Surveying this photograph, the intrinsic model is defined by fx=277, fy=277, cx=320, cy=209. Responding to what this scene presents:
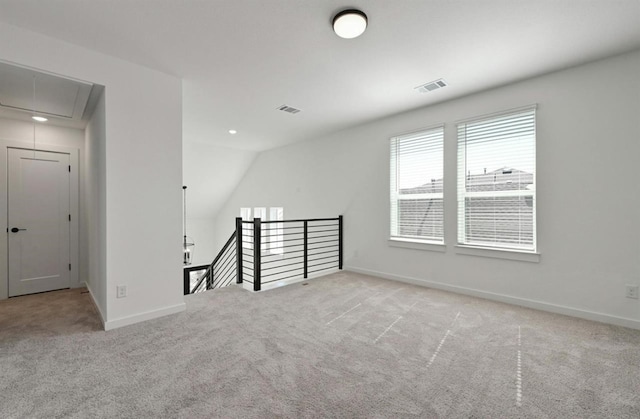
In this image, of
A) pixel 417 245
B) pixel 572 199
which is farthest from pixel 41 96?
pixel 572 199

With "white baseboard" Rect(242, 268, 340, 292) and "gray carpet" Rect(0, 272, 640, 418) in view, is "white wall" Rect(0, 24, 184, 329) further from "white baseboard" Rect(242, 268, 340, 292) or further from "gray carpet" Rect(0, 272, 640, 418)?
"white baseboard" Rect(242, 268, 340, 292)

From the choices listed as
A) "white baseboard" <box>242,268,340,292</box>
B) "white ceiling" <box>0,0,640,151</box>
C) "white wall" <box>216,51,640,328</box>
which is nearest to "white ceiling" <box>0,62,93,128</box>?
"white ceiling" <box>0,0,640,151</box>

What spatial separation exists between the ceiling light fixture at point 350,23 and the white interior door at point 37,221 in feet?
14.4

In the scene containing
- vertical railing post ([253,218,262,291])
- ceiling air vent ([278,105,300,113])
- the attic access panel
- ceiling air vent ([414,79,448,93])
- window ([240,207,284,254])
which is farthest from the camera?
window ([240,207,284,254])

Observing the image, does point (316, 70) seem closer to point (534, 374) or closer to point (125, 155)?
point (125, 155)

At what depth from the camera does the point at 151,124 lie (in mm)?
2941

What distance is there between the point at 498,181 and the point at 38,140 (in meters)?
6.27

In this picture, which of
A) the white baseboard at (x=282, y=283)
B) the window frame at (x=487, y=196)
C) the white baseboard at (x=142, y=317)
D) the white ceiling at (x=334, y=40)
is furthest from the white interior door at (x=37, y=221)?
the window frame at (x=487, y=196)

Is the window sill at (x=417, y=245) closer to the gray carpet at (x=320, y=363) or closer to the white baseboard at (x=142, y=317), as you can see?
the gray carpet at (x=320, y=363)

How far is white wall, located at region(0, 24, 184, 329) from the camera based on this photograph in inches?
105

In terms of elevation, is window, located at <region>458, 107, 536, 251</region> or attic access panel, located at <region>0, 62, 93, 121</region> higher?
attic access panel, located at <region>0, 62, 93, 121</region>

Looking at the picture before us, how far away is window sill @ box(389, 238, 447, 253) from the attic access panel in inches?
166

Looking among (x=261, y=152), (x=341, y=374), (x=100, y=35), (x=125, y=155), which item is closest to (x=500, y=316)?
(x=341, y=374)

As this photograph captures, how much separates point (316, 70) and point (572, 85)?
274 cm
